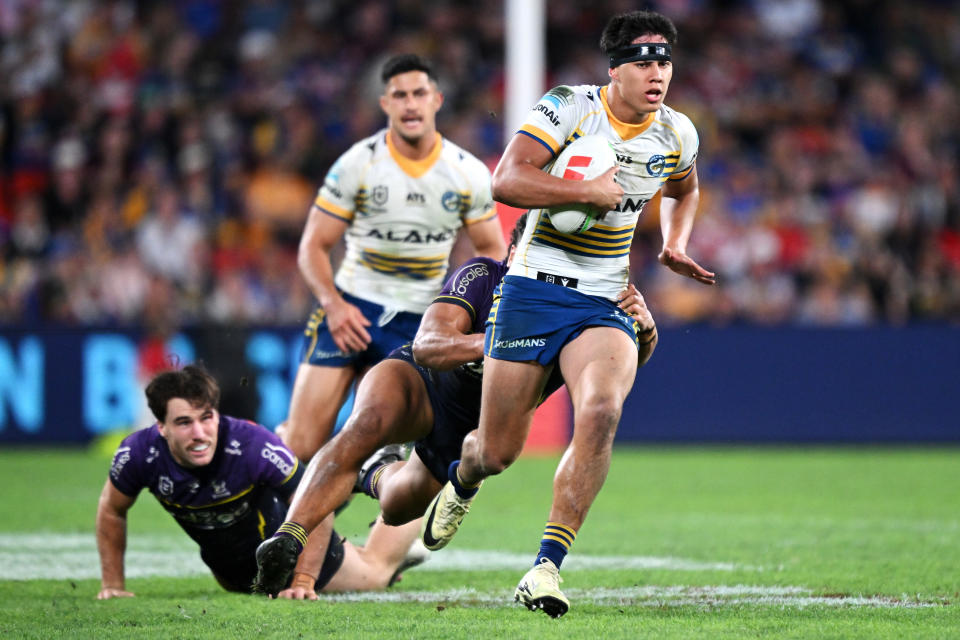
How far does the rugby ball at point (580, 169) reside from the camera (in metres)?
5.61

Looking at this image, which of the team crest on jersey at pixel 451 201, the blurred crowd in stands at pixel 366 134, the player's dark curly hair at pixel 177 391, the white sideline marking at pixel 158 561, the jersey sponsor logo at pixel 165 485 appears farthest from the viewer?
the blurred crowd in stands at pixel 366 134

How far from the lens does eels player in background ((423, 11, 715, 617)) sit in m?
5.42

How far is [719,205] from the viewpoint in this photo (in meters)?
16.3

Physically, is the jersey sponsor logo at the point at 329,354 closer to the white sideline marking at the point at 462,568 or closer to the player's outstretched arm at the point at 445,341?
the white sideline marking at the point at 462,568

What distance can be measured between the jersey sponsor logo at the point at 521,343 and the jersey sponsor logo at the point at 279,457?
1.32 m

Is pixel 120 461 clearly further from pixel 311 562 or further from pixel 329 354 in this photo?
pixel 329 354

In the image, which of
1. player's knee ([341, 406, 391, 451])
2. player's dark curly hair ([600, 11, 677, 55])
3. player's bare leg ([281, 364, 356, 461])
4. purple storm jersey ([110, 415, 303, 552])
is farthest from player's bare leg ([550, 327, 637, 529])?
player's bare leg ([281, 364, 356, 461])

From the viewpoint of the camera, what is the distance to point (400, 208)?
7.84m

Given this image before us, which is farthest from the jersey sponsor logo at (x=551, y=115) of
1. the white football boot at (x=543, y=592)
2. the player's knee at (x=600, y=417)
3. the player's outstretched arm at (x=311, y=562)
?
the player's outstretched arm at (x=311, y=562)

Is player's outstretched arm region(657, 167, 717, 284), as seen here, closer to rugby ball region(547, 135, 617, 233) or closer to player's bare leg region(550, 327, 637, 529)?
rugby ball region(547, 135, 617, 233)

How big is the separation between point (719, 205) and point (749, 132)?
1.57 metres

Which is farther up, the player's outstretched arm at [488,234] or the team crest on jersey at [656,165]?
the team crest on jersey at [656,165]

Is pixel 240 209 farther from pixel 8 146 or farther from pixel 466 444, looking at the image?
pixel 466 444

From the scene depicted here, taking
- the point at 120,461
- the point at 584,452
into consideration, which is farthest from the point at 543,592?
the point at 120,461
